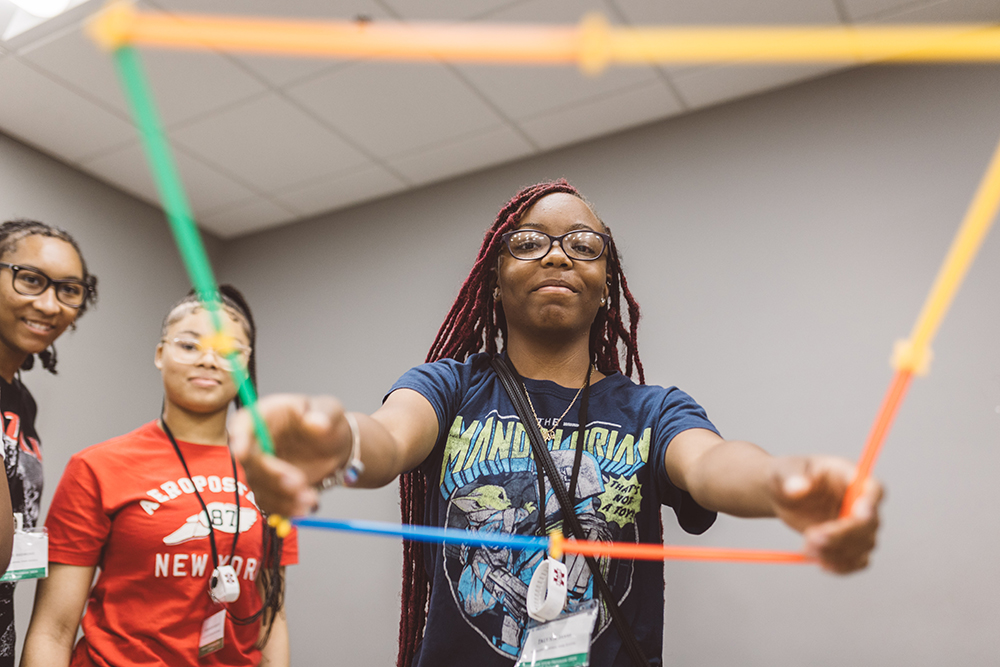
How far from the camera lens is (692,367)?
252cm

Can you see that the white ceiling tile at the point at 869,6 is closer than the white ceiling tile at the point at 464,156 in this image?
Yes

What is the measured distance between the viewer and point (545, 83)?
2.62 metres

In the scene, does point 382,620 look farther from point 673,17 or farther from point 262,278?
point 673,17

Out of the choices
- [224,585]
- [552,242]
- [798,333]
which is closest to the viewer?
[552,242]

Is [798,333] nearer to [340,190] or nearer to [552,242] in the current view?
[552,242]

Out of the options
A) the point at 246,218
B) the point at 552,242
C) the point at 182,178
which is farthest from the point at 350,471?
the point at 246,218

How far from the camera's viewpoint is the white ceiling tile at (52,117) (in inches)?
107

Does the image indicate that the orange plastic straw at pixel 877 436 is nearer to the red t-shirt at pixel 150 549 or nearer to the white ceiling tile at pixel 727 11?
the red t-shirt at pixel 150 549

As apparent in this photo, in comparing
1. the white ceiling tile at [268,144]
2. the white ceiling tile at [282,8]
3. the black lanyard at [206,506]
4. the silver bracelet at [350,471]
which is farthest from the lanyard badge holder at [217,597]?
the white ceiling tile at [268,144]

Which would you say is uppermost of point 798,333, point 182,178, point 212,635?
point 182,178

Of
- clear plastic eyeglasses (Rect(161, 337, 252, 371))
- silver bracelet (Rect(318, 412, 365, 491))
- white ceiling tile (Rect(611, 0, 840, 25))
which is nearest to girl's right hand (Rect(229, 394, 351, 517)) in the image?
silver bracelet (Rect(318, 412, 365, 491))

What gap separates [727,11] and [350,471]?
2.18 meters

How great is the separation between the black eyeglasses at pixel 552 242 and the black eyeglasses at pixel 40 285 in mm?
1230

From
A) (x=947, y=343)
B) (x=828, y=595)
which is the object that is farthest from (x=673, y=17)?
(x=828, y=595)
